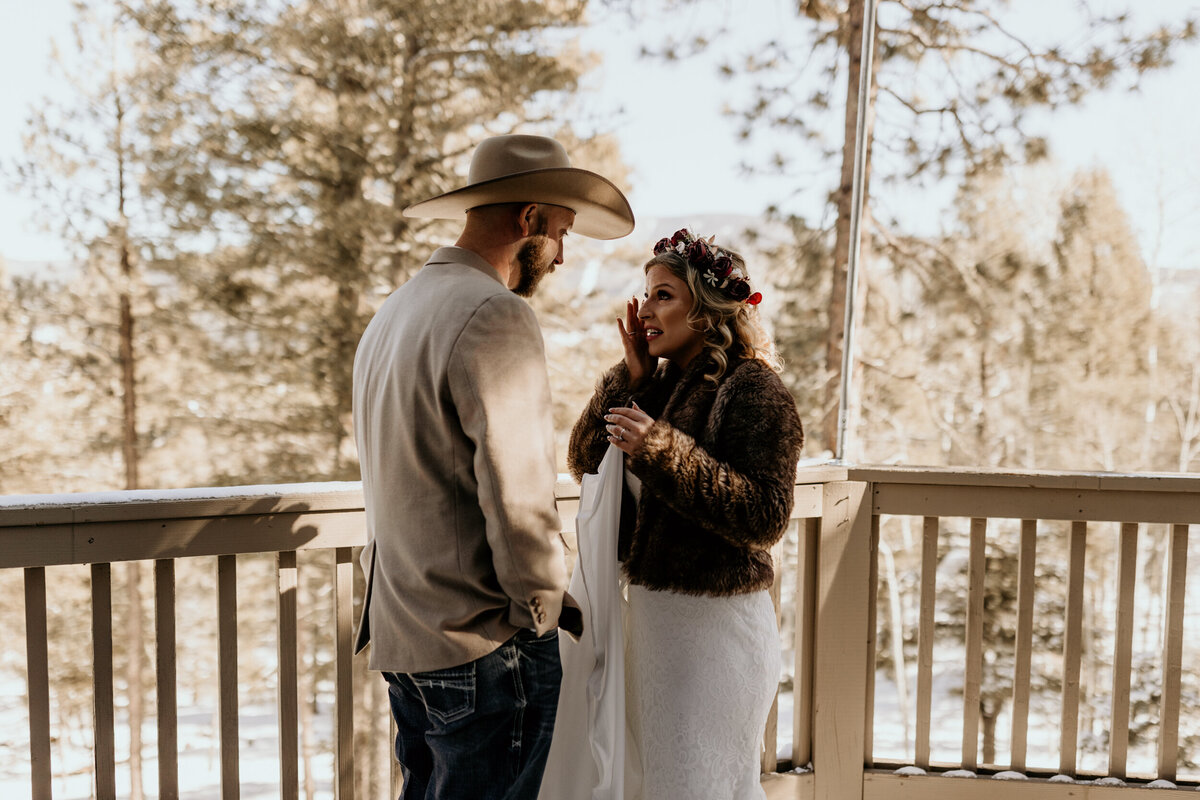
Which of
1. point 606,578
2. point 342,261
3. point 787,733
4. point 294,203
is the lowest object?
point 787,733

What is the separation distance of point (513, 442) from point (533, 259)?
0.43 meters

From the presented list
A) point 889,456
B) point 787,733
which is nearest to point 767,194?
point 889,456

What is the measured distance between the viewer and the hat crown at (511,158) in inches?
69.7

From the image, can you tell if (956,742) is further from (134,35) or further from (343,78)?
(134,35)

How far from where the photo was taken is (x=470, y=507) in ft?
5.25

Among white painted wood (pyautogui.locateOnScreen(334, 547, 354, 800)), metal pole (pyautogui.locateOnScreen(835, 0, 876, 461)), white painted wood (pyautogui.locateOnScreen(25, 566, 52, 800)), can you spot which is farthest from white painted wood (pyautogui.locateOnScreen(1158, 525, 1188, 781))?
white painted wood (pyautogui.locateOnScreen(25, 566, 52, 800))

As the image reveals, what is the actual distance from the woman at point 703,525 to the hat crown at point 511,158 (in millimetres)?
415

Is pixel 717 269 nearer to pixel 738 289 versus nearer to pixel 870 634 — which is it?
pixel 738 289

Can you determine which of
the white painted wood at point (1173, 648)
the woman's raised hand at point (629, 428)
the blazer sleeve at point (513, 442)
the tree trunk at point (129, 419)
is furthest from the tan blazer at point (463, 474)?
the tree trunk at point (129, 419)

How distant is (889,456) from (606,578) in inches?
424

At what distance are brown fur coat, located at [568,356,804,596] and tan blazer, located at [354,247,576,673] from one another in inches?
13.0

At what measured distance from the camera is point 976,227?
12047 mm

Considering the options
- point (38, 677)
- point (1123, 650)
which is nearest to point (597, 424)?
point (38, 677)

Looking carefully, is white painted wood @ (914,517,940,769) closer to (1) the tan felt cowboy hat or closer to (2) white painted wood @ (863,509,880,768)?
(2) white painted wood @ (863,509,880,768)
